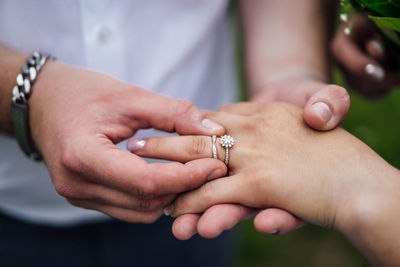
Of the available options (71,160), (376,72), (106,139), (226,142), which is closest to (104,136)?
(106,139)

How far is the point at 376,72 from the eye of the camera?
1981mm

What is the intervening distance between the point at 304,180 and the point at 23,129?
1.14m

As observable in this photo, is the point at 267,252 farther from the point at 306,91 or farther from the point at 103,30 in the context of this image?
the point at 103,30

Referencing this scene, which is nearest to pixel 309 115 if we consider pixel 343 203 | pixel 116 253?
pixel 343 203

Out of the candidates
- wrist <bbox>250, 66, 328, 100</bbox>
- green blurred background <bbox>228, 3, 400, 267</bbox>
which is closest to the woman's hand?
wrist <bbox>250, 66, 328, 100</bbox>

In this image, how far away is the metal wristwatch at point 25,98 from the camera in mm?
1467

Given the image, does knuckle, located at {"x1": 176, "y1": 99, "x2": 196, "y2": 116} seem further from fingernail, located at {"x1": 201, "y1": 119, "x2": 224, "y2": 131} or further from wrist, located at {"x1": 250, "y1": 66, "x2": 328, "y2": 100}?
wrist, located at {"x1": 250, "y1": 66, "x2": 328, "y2": 100}

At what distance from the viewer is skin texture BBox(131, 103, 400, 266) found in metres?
1.34

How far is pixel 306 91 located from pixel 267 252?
92.9 inches

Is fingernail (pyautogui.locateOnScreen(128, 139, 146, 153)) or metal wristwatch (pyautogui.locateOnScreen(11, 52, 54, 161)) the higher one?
metal wristwatch (pyautogui.locateOnScreen(11, 52, 54, 161))

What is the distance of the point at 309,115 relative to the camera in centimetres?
146

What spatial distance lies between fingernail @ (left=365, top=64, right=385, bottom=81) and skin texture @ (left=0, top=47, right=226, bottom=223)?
1.01 meters

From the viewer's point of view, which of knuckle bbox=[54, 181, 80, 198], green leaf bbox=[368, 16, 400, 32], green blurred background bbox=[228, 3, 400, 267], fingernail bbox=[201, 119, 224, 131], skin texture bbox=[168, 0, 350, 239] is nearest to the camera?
green leaf bbox=[368, 16, 400, 32]

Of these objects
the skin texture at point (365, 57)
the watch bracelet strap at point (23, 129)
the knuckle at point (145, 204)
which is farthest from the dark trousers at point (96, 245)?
the skin texture at point (365, 57)
